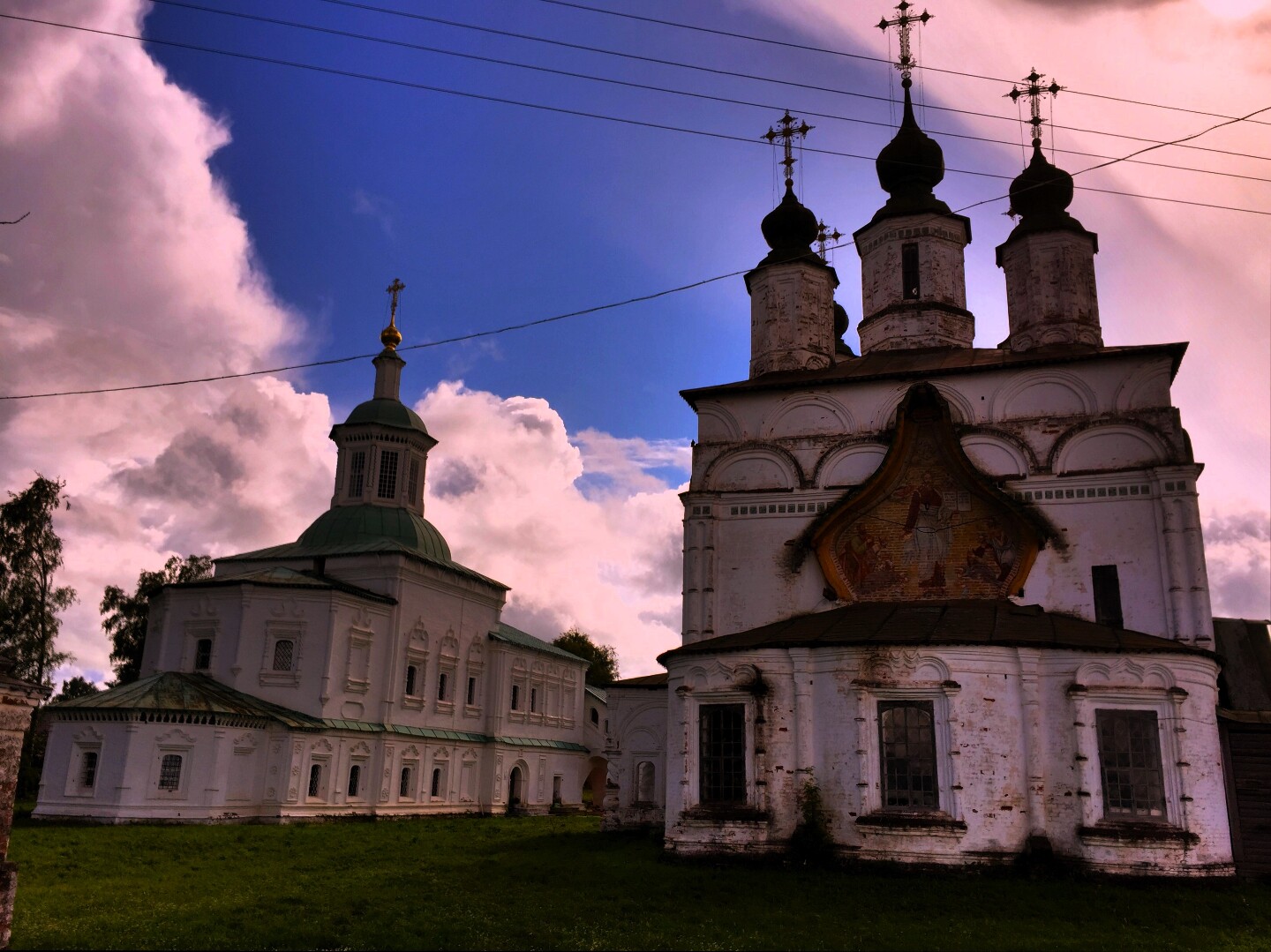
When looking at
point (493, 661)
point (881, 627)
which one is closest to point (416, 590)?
point (493, 661)

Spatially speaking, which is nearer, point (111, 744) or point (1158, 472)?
point (1158, 472)

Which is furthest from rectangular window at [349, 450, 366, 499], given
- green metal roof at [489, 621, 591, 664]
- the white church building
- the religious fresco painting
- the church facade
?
the religious fresco painting

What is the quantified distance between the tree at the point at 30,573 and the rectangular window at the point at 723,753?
22.1m

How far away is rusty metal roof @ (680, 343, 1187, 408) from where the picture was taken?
1712 cm

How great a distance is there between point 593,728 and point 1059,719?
2536 centimetres

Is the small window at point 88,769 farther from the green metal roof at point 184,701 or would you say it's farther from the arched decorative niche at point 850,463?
the arched decorative niche at point 850,463

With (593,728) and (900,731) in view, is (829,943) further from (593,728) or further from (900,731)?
(593,728)

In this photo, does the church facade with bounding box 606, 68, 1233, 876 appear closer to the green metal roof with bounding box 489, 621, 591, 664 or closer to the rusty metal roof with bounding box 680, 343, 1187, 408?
the rusty metal roof with bounding box 680, 343, 1187, 408

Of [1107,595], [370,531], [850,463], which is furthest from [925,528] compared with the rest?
[370,531]

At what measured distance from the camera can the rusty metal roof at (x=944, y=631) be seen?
13.6 metres

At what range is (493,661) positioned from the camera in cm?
3209

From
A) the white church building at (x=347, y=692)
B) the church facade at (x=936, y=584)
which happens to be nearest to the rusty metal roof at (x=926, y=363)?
the church facade at (x=936, y=584)

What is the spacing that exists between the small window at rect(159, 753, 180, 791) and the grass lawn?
21.7ft

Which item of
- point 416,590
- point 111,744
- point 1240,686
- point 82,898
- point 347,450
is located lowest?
point 82,898
